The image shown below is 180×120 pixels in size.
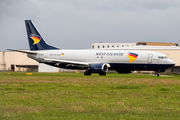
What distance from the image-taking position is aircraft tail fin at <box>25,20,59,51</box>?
61.1 metres

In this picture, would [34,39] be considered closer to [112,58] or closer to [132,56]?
[112,58]

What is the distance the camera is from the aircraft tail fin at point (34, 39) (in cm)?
6108

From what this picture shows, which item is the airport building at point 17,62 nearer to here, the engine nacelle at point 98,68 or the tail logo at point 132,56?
the engine nacelle at point 98,68

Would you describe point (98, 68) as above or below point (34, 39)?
below

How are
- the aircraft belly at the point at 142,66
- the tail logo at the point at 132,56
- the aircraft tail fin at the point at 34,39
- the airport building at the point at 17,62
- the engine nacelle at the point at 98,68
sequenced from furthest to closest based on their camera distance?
the airport building at the point at 17,62
the aircraft tail fin at the point at 34,39
the tail logo at the point at 132,56
the engine nacelle at the point at 98,68
the aircraft belly at the point at 142,66

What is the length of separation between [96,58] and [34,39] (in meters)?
14.6

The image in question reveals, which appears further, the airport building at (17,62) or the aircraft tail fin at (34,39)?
the airport building at (17,62)

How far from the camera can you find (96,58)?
181ft

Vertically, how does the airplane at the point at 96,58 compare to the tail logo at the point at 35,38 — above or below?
below

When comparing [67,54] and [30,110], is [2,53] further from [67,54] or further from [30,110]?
[30,110]

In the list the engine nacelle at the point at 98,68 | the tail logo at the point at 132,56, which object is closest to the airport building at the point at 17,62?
the engine nacelle at the point at 98,68

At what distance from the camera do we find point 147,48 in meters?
104

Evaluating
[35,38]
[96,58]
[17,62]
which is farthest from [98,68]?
[17,62]

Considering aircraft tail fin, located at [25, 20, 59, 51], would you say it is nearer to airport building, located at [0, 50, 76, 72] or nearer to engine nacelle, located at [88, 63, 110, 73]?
engine nacelle, located at [88, 63, 110, 73]
